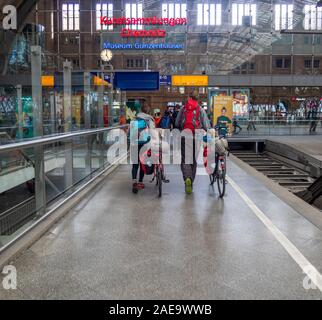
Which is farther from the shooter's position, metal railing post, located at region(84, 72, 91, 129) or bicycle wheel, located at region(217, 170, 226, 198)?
metal railing post, located at region(84, 72, 91, 129)

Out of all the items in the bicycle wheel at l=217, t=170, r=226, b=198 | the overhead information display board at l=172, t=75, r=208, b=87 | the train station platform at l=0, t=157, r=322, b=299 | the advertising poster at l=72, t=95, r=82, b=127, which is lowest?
the train station platform at l=0, t=157, r=322, b=299

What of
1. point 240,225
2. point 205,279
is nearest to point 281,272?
point 205,279

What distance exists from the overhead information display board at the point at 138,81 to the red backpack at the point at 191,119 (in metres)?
9.90

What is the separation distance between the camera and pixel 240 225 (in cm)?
678

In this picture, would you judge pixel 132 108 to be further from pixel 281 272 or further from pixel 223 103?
pixel 281 272

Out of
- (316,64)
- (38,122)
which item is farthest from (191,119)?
(316,64)

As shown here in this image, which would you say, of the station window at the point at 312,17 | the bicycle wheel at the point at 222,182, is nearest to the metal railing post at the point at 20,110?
the bicycle wheel at the point at 222,182

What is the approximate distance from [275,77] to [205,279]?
30.2 metres

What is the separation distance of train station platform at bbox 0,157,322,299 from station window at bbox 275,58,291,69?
28801mm

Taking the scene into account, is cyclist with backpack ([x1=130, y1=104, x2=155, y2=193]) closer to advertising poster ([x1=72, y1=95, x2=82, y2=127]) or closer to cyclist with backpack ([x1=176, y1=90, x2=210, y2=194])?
cyclist with backpack ([x1=176, y1=90, x2=210, y2=194])

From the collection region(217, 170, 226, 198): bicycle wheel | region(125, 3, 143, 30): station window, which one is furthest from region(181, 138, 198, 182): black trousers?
region(125, 3, 143, 30): station window

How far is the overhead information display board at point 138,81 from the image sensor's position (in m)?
18.9

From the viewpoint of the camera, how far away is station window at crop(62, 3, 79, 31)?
119 feet

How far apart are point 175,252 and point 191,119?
4044 mm
